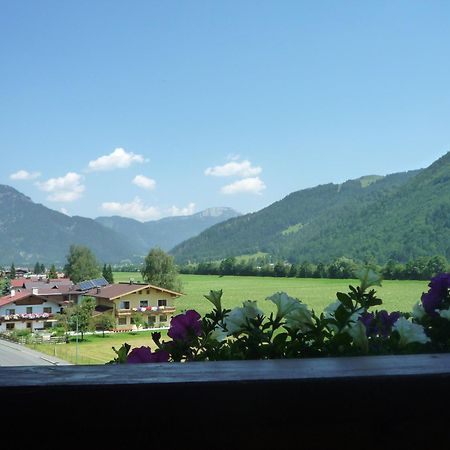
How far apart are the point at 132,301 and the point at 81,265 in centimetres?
84

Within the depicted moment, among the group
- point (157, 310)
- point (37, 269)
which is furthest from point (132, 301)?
point (37, 269)

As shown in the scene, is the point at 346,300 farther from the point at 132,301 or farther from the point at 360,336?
the point at 132,301

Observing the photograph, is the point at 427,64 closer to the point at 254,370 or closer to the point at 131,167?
the point at 131,167

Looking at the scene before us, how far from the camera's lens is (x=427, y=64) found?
250 centimetres

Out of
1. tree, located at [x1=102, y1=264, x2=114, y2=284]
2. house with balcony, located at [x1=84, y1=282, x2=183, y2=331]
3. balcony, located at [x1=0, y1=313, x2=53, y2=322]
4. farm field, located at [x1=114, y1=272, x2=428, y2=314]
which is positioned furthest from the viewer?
balcony, located at [x1=0, y1=313, x2=53, y2=322]

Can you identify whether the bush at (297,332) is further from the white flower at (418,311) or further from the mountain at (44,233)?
the mountain at (44,233)

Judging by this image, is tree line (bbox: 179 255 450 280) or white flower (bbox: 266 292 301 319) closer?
white flower (bbox: 266 292 301 319)

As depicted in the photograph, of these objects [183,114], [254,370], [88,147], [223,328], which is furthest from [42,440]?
[183,114]

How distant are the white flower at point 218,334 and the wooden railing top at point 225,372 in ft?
0.51

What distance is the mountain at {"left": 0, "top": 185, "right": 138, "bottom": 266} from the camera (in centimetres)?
705

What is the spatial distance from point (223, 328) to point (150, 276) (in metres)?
2.52

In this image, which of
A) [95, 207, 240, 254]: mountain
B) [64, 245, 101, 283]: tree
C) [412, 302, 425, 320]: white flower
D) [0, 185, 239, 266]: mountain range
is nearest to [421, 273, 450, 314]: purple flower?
[412, 302, 425, 320]: white flower

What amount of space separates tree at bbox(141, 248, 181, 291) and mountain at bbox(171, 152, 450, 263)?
0.68m

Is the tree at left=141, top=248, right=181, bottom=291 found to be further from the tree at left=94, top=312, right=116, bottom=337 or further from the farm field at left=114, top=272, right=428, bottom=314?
the tree at left=94, top=312, right=116, bottom=337
